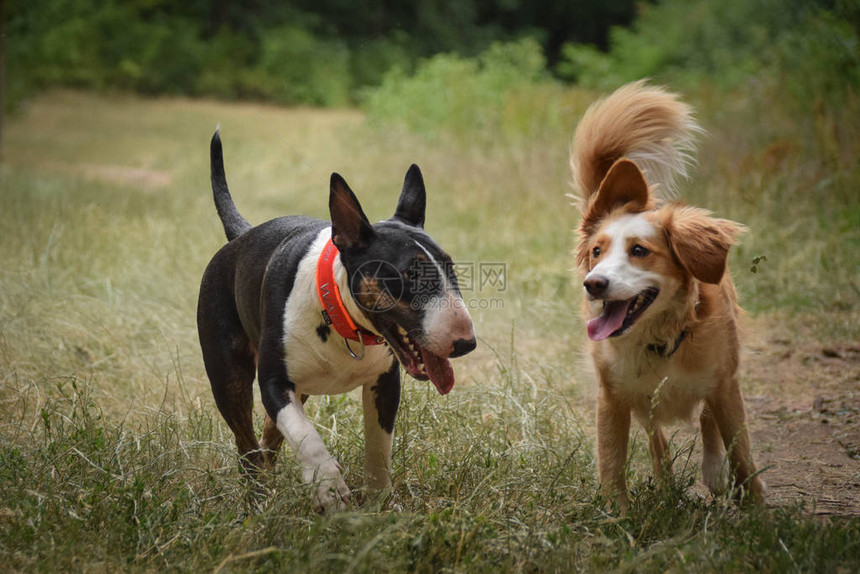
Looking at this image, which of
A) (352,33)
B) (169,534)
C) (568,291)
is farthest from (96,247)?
(352,33)

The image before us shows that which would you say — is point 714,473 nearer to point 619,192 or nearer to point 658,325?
point 658,325

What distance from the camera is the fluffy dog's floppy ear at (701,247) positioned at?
10.3ft

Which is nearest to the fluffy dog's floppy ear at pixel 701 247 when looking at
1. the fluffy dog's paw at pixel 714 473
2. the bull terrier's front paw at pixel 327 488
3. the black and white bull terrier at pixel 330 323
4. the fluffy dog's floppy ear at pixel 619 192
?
the fluffy dog's floppy ear at pixel 619 192

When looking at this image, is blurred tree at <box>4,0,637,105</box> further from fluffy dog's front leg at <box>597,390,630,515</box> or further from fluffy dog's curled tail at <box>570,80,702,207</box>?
fluffy dog's front leg at <box>597,390,630,515</box>

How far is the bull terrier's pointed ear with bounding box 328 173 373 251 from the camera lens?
113 inches

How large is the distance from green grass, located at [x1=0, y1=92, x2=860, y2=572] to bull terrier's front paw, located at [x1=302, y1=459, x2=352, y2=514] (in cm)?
7

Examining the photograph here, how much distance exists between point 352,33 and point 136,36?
26.1ft

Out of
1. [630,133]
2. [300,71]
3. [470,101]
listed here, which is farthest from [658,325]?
[300,71]

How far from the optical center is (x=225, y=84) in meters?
27.9

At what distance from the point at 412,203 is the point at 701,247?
1.11 metres

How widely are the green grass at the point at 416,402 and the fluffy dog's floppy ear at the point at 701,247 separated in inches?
31.5

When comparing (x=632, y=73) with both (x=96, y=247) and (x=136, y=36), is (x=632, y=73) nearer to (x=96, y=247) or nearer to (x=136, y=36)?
(x=136, y=36)

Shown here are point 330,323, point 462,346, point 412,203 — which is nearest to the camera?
point 462,346

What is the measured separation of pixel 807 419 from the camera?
14.6 feet
